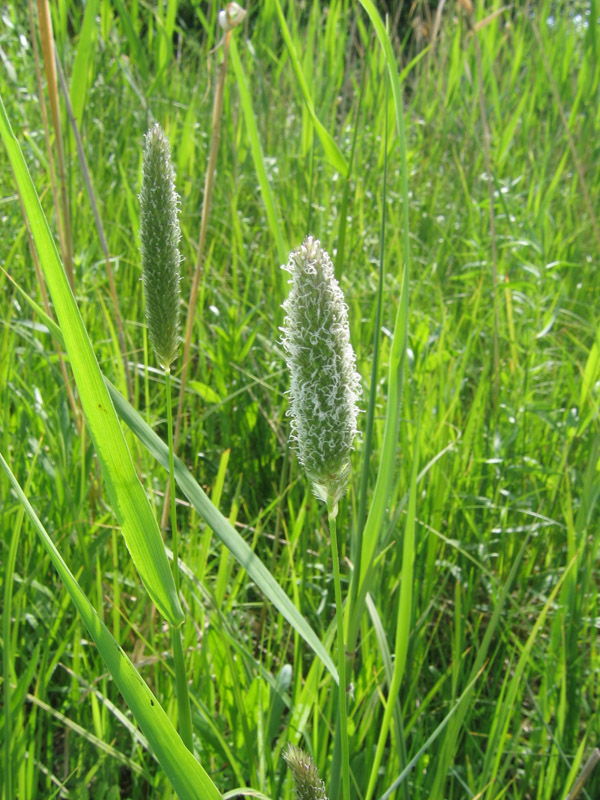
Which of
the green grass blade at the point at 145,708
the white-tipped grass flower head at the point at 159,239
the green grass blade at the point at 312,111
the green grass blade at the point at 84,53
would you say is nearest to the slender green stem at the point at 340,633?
the green grass blade at the point at 145,708

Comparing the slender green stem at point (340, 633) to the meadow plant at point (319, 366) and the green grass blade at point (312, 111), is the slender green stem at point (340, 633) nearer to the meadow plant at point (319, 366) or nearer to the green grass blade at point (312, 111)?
the meadow plant at point (319, 366)

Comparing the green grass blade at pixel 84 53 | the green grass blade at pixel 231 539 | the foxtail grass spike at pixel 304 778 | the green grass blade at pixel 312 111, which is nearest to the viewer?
the foxtail grass spike at pixel 304 778

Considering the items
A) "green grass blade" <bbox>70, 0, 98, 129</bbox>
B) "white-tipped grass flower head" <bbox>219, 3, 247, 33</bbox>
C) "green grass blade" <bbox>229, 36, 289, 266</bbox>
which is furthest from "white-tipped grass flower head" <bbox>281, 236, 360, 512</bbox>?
"green grass blade" <bbox>70, 0, 98, 129</bbox>

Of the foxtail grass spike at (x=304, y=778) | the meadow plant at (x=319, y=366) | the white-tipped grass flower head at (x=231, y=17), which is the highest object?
the white-tipped grass flower head at (x=231, y=17)

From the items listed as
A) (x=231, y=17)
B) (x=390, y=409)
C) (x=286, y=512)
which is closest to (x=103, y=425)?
(x=390, y=409)

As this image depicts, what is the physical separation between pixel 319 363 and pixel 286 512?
1073mm

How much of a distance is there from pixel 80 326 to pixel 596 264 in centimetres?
217

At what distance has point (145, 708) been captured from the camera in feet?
1.83

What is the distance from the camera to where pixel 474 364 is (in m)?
2.10

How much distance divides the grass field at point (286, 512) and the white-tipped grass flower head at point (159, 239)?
27 millimetres

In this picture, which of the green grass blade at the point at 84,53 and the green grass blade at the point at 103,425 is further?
the green grass blade at the point at 84,53

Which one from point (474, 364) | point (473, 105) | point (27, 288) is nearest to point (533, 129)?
point (473, 105)

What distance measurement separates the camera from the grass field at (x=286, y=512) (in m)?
0.75

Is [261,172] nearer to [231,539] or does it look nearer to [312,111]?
[312,111]
